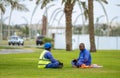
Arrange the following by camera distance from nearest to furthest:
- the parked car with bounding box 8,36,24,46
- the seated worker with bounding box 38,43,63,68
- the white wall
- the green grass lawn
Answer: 1. the green grass lawn
2. the seated worker with bounding box 38,43,63,68
3. the white wall
4. the parked car with bounding box 8,36,24,46

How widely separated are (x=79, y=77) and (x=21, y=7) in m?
32.7

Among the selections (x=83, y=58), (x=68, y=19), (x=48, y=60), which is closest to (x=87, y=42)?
(x=68, y=19)

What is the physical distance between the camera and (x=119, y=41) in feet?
238

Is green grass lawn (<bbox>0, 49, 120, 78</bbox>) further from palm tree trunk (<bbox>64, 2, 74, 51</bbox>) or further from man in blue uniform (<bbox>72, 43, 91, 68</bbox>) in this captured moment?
palm tree trunk (<bbox>64, 2, 74, 51</bbox>)

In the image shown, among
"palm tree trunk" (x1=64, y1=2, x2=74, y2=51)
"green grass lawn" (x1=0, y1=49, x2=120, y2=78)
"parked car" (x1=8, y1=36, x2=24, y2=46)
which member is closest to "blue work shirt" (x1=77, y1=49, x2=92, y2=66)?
"green grass lawn" (x1=0, y1=49, x2=120, y2=78)

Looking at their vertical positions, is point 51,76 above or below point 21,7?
below

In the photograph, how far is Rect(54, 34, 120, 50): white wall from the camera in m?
69.1

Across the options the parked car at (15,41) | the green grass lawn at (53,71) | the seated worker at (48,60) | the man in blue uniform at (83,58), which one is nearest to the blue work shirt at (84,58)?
the man in blue uniform at (83,58)

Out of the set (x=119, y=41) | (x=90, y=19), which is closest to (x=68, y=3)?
(x=90, y=19)

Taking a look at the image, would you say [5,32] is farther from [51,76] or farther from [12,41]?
[51,76]

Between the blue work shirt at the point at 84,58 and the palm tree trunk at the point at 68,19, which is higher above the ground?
the palm tree trunk at the point at 68,19

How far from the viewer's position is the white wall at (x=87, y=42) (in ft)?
227

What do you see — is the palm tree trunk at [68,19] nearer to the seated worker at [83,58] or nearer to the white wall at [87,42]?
the white wall at [87,42]

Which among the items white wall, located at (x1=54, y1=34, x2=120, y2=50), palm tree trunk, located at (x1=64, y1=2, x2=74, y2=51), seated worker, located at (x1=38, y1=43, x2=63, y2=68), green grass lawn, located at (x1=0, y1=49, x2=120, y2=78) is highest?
palm tree trunk, located at (x1=64, y1=2, x2=74, y2=51)
